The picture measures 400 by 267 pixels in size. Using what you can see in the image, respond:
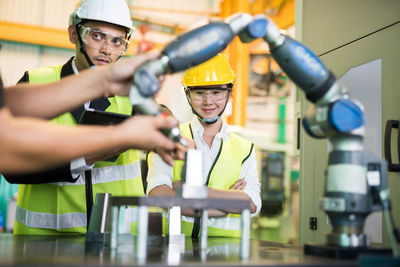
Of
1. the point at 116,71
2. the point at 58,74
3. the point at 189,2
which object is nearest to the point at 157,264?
the point at 116,71

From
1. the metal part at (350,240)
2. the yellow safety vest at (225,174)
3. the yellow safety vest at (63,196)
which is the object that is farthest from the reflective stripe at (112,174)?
the metal part at (350,240)

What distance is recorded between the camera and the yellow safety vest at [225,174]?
1.86 m

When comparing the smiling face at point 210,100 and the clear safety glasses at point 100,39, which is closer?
the clear safety glasses at point 100,39

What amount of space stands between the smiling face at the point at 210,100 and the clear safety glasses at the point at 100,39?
41cm

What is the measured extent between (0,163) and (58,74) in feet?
3.65

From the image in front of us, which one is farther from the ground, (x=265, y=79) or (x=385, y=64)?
(x=265, y=79)

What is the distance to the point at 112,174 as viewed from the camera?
1.71 metres

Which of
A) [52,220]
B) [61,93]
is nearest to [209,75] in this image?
[52,220]

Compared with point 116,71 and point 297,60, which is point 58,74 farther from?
point 297,60

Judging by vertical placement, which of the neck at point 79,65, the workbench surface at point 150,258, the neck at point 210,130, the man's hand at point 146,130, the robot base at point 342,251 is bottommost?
the workbench surface at point 150,258

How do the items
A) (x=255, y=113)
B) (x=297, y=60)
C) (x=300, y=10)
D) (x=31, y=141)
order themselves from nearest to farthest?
(x=31, y=141), (x=297, y=60), (x=300, y=10), (x=255, y=113)

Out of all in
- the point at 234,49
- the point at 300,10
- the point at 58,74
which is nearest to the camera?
the point at 58,74

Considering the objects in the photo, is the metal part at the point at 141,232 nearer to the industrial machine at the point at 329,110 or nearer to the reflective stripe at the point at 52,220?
the industrial machine at the point at 329,110

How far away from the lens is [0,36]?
7.36 meters
